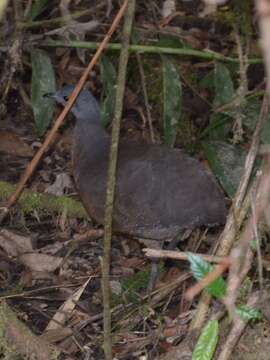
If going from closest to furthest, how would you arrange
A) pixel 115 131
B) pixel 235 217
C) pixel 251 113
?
pixel 115 131 → pixel 235 217 → pixel 251 113

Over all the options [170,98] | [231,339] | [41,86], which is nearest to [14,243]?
[41,86]

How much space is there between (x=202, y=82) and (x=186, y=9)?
117cm

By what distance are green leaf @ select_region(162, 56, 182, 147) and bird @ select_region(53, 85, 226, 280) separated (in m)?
0.55

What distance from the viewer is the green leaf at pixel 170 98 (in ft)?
16.5

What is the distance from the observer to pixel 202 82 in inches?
215

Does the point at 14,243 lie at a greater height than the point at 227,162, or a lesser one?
lesser

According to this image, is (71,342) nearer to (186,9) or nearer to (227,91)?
(227,91)

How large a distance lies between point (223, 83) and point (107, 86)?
2.46ft

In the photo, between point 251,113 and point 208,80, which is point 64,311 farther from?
point 208,80

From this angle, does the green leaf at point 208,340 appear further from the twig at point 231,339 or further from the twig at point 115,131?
the twig at point 115,131

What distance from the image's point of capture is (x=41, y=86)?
4.95m

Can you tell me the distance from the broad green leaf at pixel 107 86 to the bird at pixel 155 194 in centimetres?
64

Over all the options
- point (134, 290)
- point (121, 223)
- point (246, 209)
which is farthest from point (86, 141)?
point (246, 209)

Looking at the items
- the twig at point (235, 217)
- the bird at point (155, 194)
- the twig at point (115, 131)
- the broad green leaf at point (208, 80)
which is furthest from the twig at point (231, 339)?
the broad green leaf at point (208, 80)
